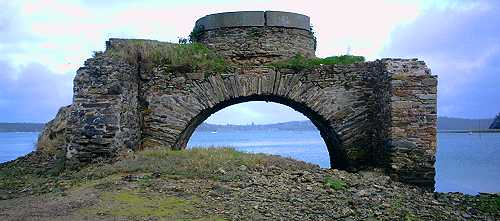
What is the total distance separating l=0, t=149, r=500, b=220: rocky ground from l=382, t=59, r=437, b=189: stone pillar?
0.40 meters

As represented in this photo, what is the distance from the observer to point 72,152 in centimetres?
957

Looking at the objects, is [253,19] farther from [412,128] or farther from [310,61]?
[412,128]

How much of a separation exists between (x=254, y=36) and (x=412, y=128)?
142 inches

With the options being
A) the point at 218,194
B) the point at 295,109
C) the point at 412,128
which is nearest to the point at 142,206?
the point at 218,194

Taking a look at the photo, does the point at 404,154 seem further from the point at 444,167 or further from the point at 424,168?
the point at 444,167

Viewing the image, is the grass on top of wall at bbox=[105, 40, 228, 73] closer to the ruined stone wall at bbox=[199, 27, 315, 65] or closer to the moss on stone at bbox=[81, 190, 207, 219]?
the ruined stone wall at bbox=[199, 27, 315, 65]

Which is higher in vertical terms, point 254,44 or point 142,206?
point 254,44

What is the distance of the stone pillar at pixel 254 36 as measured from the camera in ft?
38.2

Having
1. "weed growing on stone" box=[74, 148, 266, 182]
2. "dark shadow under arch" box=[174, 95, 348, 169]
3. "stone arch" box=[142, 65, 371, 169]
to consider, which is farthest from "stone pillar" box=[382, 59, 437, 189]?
"weed growing on stone" box=[74, 148, 266, 182]

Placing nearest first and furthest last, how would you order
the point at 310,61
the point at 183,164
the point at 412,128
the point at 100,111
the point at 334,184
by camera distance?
the point at 334,184 < the point at 183,164 < the point at 100,111 < the point at 412,128 < the point at 310,61

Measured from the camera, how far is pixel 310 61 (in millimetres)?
11312

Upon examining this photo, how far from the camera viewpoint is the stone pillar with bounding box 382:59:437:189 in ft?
32.6

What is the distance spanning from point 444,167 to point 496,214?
1698 centimetres

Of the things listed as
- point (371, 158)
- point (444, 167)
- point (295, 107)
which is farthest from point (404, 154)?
point (444, 167)
